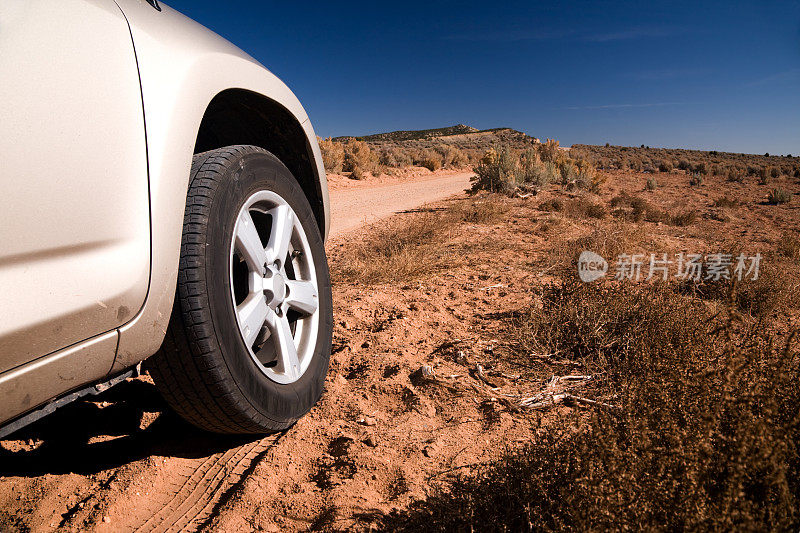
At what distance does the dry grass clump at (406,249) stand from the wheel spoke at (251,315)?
7.86 feet

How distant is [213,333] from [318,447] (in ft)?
2.55

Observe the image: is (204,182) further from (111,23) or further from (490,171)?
(490,171)

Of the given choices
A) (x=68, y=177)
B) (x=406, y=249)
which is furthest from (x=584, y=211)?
(x=68, y=177)

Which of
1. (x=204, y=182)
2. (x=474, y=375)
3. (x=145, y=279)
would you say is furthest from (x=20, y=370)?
(x=474, y=375)

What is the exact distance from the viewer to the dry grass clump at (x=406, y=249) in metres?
4.33

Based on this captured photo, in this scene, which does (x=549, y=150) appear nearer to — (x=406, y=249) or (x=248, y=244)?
(x=406, y=249)

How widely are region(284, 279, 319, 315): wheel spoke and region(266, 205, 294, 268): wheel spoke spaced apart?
0.13 metres

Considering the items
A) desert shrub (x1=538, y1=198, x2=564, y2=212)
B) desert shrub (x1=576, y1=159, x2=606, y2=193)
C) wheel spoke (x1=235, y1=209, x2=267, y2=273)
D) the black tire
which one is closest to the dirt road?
desert shrub (x1=538, y1=198, x2=564, y2=212)

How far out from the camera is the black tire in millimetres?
1429

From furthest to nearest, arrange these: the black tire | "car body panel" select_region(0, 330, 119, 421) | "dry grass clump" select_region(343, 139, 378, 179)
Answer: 1. "dry grass clump" select_region(343, 139, 378, 179)
2. the black tire
3. "car body panel" select_region(0, 330, 119, 421)

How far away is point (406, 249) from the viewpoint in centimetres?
473

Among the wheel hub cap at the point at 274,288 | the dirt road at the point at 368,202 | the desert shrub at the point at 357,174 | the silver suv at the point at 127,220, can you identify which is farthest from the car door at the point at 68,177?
the desert shrub at the point at 357,174

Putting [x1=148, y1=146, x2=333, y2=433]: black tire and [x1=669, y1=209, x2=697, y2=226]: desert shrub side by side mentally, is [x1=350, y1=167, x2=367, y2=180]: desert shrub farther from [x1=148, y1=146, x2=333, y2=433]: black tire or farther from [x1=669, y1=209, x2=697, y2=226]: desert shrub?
[x1=148, y1=146, x2=333, y2=433]: black tire

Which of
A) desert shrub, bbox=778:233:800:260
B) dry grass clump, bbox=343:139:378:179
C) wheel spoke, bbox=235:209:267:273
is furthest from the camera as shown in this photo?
dry grass clump, bbox=343:139:378:179
